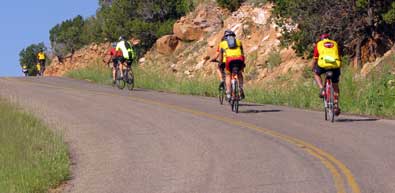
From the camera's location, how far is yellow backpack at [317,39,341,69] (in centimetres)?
1898

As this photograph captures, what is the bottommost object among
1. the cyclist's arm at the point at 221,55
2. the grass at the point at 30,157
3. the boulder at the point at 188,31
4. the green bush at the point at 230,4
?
the grass at the point at 30,157

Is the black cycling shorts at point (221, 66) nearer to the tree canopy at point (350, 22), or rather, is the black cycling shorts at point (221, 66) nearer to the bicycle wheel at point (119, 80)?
the tree canopy at point (350, 22)

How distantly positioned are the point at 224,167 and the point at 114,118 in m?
7.79

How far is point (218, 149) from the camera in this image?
14.9 meters

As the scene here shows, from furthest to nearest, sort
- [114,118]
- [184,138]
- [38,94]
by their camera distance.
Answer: [38,94] < [114,118] < [184,138]

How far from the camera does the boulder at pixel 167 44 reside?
44750 millimetres

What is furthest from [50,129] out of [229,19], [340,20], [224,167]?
[229,19]

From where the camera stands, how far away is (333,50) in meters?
19.0

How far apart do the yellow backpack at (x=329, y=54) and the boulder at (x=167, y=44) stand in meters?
26.0

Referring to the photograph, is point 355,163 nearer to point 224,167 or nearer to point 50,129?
point 224,167

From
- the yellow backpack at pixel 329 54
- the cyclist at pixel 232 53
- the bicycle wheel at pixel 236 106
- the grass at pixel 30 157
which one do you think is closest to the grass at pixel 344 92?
the yellow backpack at pixel 329 54

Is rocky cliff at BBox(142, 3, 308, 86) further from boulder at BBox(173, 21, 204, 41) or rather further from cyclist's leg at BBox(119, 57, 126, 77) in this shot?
cyclist's leg at BBox(119, 57, 126, 77)

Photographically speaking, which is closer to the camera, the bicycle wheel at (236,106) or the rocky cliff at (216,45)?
the bicycle wheel at (236,106)

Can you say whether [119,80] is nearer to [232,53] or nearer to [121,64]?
[121,64]
